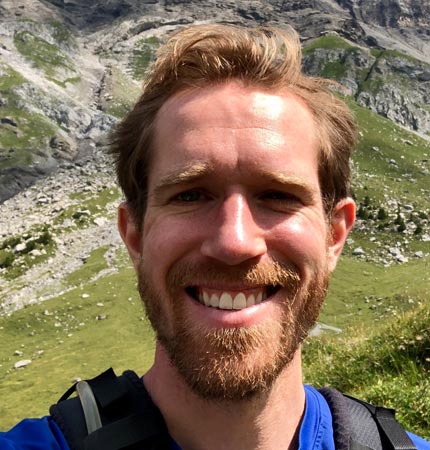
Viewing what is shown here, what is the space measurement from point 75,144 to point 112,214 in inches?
2596

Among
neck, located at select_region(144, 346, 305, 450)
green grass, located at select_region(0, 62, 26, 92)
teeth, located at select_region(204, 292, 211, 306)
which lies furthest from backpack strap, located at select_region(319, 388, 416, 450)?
green grass, located at select_region(0, 62, 26, 92)

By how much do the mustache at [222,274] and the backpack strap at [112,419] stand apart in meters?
0.91

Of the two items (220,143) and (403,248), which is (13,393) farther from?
(403,248)

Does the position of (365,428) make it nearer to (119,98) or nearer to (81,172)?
(81,172)

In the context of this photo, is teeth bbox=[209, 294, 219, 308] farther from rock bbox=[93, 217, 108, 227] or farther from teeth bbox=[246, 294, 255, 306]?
rock bbox=[93, 217, 108, 227]

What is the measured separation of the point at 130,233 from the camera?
15.6ft

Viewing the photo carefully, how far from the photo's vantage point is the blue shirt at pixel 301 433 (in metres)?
3.51

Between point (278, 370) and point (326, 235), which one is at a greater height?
point (326, 235)

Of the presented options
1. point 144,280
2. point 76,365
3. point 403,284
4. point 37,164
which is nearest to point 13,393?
point 76,365

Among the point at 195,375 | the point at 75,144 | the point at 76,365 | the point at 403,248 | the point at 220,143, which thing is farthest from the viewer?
the point at 75,144

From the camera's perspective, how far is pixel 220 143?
3953 millimetres

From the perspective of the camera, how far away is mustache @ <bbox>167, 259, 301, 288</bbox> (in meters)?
3.79

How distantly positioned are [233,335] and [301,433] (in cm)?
110

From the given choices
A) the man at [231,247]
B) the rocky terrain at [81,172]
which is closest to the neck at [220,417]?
the man at [231,247]
